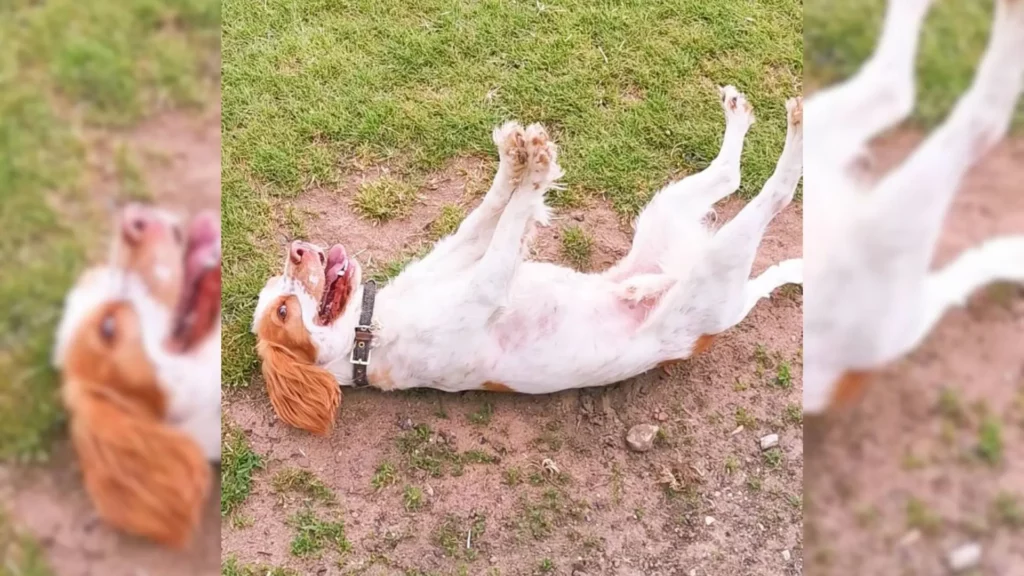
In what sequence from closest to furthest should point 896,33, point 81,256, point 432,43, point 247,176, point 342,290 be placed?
1. point 896,33
2. point 81,256
3. point 342,290
4. point 247,176
5. point 432,43

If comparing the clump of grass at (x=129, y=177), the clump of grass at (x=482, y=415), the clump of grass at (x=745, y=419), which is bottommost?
the clump of grass at (x=129, y=177)

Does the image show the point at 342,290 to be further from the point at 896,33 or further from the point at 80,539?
the point at 896,33

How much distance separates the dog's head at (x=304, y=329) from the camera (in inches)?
132

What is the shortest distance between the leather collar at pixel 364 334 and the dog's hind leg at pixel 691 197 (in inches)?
50.3

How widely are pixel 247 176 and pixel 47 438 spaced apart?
3634 mm

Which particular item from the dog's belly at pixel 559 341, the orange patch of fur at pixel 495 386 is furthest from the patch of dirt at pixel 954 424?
the orange patch of fur at pixel 495 386

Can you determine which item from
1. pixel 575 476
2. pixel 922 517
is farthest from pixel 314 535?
pixel 922 517

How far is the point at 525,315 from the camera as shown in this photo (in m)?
3.49

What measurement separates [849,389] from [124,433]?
0.93 m

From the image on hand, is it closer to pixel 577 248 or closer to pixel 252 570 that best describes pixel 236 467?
pixel 252 570

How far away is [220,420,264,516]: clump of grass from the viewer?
11.8 ft

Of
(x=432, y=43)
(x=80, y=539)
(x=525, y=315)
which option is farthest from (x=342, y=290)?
(x=80, y=539)

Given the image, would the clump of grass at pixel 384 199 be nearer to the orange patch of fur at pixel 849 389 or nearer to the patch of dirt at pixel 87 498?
the patch of dirt at pixel 87 498

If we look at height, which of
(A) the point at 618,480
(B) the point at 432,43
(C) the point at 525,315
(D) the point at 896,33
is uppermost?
(B) the point at 432,43
